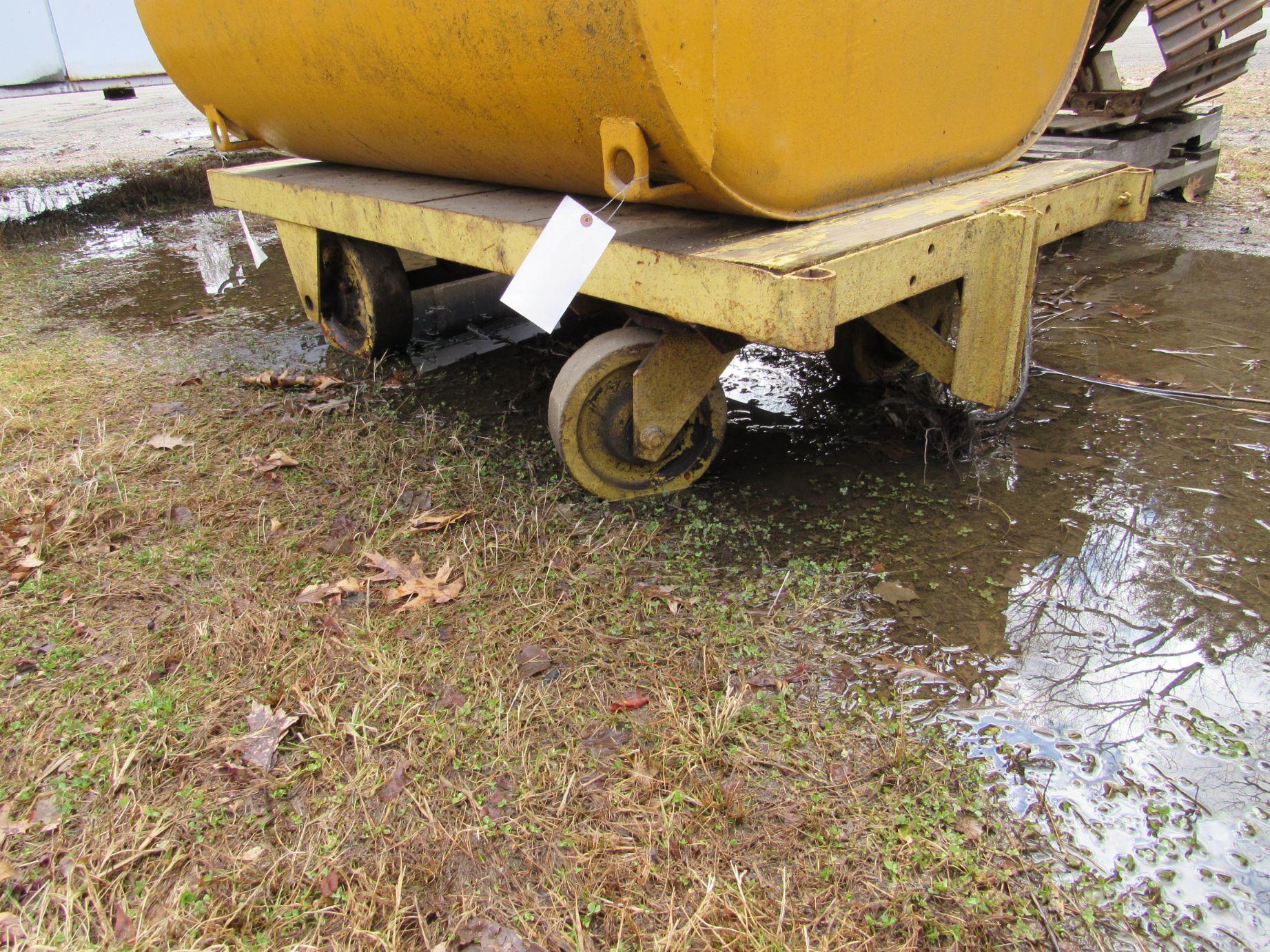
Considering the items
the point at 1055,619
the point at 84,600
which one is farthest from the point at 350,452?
the point at 1055,619

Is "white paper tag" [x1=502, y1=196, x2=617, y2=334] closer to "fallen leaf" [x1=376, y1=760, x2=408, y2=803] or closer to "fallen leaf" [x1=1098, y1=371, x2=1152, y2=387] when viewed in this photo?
"fallen leaf" [x1=376, y1=760, x2=408, y2=803]

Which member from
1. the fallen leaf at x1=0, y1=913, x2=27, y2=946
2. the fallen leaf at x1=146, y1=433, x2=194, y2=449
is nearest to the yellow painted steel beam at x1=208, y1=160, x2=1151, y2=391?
the fallen leaf at x1=146, y1=433, x2=194, y2=449

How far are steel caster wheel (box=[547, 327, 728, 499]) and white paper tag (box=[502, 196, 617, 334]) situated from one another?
0.50 metres

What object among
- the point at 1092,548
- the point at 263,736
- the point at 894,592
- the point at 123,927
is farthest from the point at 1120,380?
the point at 123,927

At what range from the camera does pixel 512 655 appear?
2.22 meters

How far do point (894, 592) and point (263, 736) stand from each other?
161 cm

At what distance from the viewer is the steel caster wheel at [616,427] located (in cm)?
269

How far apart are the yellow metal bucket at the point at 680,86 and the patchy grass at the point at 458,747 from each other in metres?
1.07

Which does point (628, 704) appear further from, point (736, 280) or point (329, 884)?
point (736, 280)

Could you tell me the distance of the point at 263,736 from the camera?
201cm

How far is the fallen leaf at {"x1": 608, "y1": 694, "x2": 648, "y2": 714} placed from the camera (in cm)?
204

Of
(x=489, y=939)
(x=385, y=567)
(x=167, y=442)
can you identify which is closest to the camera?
(x=489, y=939)

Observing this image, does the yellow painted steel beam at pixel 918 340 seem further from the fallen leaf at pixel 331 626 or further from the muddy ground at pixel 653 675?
the fallen leaf at pixel 331 626

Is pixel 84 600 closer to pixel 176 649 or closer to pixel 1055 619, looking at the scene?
pixel 176 649
